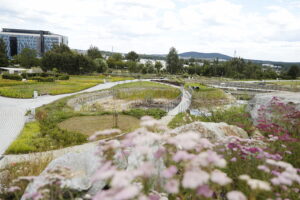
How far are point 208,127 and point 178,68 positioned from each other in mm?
69590

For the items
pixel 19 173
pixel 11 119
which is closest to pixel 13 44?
pixel 11 119

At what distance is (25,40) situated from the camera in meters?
121

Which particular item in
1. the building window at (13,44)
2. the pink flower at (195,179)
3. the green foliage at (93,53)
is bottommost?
the pink flower at (195,179)

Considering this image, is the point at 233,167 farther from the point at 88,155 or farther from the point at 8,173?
the point at 8,173

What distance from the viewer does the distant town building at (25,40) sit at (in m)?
117

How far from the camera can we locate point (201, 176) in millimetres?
1791

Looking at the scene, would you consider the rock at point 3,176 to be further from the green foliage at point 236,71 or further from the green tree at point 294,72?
the green tree at point 294,72

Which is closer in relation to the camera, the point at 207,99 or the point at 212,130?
the point at 212,130

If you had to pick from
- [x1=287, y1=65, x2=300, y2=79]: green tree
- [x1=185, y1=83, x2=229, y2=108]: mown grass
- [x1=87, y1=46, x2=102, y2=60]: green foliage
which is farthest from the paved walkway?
[x1=287, y1=65, x2=300, y2=79]: green tree

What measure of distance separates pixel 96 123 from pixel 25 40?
132837mm

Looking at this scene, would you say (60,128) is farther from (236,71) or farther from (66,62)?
(236,71)

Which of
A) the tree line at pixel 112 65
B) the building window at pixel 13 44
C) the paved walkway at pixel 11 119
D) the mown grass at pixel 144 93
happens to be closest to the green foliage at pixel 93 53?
the tree line at pixel 112 65

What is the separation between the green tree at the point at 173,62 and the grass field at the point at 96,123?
61.4 meters

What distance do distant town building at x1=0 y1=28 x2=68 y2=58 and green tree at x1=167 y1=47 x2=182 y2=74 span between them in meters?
76.0
